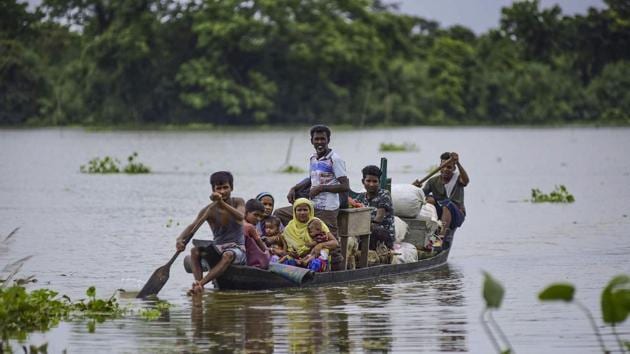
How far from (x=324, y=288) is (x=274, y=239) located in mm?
669

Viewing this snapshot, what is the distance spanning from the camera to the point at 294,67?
7125 cm

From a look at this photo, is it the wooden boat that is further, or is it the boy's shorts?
the wooden boat

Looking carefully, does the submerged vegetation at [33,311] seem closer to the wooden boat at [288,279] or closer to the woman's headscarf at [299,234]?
the wooden boat at [288,279]

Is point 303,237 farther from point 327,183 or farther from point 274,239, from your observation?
point 327,183

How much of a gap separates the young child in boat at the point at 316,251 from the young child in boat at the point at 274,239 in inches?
8.3

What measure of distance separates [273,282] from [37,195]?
17304 millimetres

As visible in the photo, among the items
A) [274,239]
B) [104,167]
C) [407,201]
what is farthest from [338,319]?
[104,167]

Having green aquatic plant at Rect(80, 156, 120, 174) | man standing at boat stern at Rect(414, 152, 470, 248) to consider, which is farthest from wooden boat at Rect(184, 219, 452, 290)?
green aquatic plant at Rect(80, 156, 120, 174)

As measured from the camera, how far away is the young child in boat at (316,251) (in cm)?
1335

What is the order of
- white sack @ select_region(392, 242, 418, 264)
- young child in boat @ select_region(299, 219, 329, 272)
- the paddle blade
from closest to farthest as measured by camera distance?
the paddle blade → young child in boat @ select_region(299, 219, 329, 272) → white sack @ select_region(392, 242, 418, 264)

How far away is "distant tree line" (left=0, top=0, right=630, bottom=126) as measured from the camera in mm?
69375

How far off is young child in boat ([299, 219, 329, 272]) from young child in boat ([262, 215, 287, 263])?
212 millimetres

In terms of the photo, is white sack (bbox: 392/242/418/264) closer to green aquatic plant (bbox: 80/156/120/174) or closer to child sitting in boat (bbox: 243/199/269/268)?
child sitting in boat (bbox: 243/199/269/268)

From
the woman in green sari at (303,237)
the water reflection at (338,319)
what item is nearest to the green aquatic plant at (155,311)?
the water reflection at (338,319)
